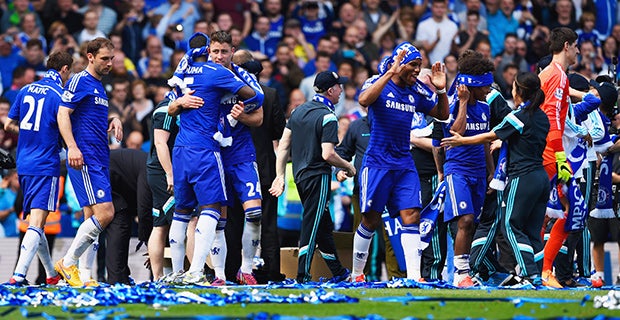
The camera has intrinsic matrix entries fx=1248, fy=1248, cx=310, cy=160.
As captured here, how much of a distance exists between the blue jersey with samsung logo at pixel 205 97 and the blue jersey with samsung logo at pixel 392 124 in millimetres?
1405

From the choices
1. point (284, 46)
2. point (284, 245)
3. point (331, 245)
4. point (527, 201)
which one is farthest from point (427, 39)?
point (527, 201)

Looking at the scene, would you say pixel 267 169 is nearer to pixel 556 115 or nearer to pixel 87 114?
pixel 87 114

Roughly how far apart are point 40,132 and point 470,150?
4506 millimetres

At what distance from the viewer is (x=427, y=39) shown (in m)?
23.2

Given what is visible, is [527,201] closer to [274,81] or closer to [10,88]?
[274,81]

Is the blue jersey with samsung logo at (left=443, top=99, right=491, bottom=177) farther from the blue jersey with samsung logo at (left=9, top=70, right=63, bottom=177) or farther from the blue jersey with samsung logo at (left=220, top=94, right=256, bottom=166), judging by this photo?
the blue jersey with samsung logo at (left=9, top=70, right=63, bottom=177)

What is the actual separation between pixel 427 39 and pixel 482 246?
10392 millimetres

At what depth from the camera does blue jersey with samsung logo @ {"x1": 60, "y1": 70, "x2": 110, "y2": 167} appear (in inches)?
503

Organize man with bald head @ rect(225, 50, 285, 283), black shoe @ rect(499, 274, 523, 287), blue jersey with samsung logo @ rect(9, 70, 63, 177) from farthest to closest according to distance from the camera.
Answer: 1. man with bald head @ rect(225, 50, 285, 283)
2. black shoe @ rect(499, 274, 523, 287)
3. blue jersey with samsung logo @ rect(9, 70, 63, 177)

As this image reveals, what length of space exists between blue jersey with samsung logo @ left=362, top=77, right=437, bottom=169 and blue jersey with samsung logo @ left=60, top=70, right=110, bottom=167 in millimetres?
2761

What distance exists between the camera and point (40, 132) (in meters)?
13.1

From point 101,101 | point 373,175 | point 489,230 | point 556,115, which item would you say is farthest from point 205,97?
point 556,115

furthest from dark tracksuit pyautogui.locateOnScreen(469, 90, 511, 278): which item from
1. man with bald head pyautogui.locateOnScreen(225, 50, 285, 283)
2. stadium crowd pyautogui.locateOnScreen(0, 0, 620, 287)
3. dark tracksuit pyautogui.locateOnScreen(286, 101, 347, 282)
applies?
man with bald head pyautogui.locateOnScreen(225, 50, 285, 283)

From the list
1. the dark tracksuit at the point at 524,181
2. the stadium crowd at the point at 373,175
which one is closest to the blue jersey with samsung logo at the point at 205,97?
the stadium crowd at the point at 373,175
